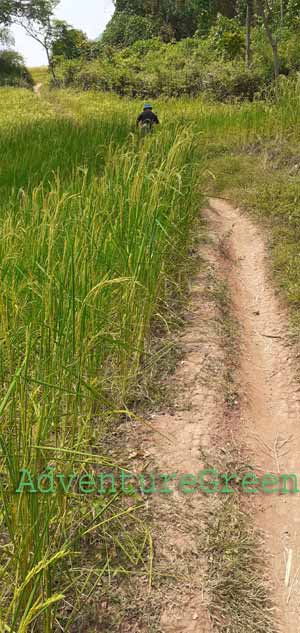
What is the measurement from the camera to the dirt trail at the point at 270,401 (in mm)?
1758

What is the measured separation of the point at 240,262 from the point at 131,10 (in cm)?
2630

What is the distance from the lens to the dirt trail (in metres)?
1.76

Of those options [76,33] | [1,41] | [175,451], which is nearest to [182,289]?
[175,451]

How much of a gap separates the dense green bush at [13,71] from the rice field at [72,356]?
25.1 m

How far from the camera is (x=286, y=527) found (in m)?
1.90

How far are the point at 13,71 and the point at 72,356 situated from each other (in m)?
31.0

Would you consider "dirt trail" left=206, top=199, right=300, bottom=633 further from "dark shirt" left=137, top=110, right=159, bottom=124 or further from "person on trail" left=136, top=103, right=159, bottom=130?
"dark shirt" left=137, top=110, right=159, bottom=124

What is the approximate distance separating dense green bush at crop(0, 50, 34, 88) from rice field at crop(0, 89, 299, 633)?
82.3 feet

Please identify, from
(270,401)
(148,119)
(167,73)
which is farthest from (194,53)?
(270,401)

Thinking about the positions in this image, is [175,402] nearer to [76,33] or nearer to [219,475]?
[219,475]

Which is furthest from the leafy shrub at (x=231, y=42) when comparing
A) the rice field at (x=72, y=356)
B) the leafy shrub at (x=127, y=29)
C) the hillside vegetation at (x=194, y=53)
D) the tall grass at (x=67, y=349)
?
the tall grass at (x=67, y=349)

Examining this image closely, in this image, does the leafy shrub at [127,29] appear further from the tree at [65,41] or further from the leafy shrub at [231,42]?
the leafy shrub at [231,42]

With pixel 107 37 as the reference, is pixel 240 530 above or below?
below

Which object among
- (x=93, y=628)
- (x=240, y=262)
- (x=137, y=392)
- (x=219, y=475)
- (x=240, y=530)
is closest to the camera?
(x=93, y=628)
